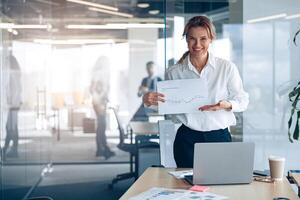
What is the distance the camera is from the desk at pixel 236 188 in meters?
1.90

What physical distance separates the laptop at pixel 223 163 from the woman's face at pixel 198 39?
0.63 meters

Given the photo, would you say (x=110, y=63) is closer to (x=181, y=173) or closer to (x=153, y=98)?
(x=153, y=98)

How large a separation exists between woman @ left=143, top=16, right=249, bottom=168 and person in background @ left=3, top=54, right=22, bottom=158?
2.45m

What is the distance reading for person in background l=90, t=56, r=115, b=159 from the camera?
6570mm

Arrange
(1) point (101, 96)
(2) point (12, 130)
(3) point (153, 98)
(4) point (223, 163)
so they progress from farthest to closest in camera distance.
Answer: (1) point (101, 96)
(2) point (12, 130)
(3) point (153, 98)
(4) point (223, 163)

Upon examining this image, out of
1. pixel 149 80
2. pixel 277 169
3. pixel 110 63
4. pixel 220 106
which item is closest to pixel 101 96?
pixel 110 63

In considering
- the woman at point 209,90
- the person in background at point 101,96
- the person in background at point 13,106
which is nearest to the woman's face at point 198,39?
the woman at point 209,90

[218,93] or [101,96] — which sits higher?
[218,93]

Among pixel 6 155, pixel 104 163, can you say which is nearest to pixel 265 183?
pixel 6 155

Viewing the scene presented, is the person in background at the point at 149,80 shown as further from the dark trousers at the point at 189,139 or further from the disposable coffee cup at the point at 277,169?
the disposable coffee cup at the point at 277,169

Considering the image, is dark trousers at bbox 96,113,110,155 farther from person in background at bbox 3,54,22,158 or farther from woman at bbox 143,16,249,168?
woman at bbox 143,16,249,168

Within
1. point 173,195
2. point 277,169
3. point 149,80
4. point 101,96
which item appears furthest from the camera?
point 101,96

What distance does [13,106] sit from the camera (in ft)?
15.4

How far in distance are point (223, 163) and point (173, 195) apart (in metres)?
0.27
